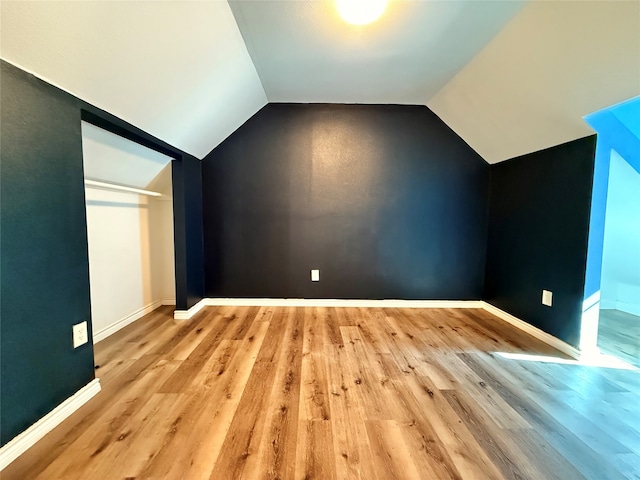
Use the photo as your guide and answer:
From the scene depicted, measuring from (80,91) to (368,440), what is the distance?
2270mm

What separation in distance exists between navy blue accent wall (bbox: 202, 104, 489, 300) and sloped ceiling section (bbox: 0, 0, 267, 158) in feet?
2.50

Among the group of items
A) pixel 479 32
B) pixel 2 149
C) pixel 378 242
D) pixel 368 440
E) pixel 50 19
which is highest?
pixel 479 32

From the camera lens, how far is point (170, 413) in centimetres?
145

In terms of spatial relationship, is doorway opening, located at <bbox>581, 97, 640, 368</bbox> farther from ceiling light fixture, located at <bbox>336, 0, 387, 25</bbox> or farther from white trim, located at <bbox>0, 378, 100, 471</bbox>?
white trim, located at <bbox>0, 378, 100, 471</bbox>

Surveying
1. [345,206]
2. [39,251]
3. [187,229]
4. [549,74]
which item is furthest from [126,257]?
[549,74]

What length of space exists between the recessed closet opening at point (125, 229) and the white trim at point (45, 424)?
2.91 feet

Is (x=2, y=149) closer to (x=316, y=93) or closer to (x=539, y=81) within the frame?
(x=316, y=93)

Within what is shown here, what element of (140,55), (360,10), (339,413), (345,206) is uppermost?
(360,10)

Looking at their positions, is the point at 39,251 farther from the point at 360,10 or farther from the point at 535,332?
the point at 535,332

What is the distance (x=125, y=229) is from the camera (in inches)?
103

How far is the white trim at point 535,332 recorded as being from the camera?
2135mm

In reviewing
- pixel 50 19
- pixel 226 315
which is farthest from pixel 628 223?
pixel 50 19

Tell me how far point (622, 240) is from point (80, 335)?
4568 millimetres

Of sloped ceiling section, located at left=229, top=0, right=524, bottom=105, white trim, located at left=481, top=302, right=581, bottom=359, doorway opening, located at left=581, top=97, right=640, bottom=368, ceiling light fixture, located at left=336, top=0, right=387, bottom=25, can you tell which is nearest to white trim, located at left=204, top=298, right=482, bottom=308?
white trim, located at left=481, top=302, right=581, bottom=359
